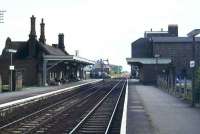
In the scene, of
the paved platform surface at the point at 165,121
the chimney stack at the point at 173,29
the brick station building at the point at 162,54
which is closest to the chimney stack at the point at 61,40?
the brick station building at the point at 162,54

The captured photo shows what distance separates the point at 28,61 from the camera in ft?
258

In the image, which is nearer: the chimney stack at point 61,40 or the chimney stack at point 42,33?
the chimney stack at point 42,33

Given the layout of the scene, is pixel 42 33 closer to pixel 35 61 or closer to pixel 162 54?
pixel 35 61

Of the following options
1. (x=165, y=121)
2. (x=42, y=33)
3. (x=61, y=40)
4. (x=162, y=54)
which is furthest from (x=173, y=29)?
(x=165, y=121)

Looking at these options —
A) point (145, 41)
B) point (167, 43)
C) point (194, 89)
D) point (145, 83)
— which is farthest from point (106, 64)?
point (194, 89)

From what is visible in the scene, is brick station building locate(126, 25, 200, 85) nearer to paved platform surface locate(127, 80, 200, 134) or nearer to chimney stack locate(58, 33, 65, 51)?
chimney stack locate(58, 33, 65, 51)

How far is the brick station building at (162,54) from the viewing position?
8762cm

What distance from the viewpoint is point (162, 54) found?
374 ft

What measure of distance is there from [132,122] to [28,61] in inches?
2206

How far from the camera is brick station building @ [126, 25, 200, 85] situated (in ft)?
287

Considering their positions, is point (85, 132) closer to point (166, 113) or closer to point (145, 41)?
point (166, 113)

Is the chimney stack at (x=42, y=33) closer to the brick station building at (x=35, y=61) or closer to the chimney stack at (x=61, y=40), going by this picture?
the brick station building at (x=35, y=61)

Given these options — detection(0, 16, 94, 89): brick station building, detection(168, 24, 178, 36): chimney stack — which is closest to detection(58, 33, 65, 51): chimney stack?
detection(0, 16, 94, 89): brick station building

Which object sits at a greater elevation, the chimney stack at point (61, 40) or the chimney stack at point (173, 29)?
the chimney stack at point (173, 29)
